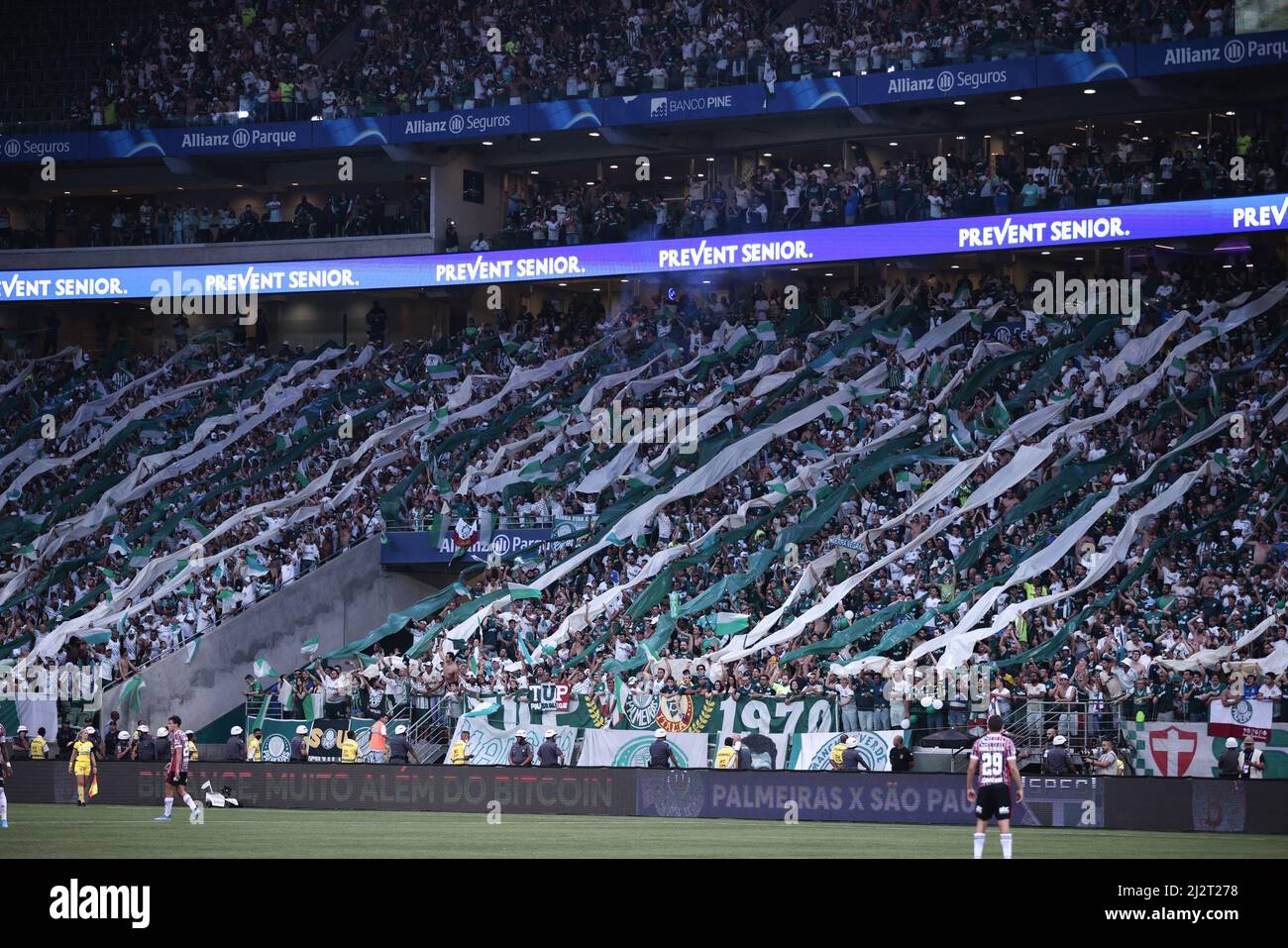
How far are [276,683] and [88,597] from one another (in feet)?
21.4

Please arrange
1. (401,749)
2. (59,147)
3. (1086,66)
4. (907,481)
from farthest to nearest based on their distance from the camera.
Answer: (59,147), (1086,66), (907,481), (401,749)

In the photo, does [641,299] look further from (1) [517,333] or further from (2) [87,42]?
(2) [87,42]

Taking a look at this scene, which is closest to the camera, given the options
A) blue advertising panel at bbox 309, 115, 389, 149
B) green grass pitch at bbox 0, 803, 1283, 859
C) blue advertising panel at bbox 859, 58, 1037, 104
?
green grass pitch at bbox 0, 803, 1283, 859

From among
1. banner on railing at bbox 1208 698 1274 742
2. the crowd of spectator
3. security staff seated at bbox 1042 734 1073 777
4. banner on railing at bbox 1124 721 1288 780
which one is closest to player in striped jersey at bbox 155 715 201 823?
security staff seated at bbox 1042 734 1073 777

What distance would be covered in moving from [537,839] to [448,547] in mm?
20197

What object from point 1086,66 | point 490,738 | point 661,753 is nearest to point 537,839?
point 661,753

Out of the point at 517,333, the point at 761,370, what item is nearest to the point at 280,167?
the point at 517,333

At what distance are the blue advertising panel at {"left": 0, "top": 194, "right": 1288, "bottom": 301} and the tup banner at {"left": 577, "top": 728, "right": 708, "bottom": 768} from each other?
16.7 metres

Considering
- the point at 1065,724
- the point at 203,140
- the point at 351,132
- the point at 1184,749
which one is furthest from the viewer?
the point at 203,140

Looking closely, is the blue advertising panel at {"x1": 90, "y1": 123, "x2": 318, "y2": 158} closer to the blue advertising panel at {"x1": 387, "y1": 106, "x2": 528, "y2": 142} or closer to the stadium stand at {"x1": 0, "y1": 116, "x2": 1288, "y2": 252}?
the stadium stand at {"x1": 0, "y1": 116, "x2": 1288, "y2": 252}

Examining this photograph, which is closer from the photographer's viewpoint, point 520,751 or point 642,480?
point 520,751

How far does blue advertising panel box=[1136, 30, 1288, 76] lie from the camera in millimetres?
41125

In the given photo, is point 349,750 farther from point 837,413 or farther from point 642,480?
point 837,413

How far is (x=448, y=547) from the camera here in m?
44.6
